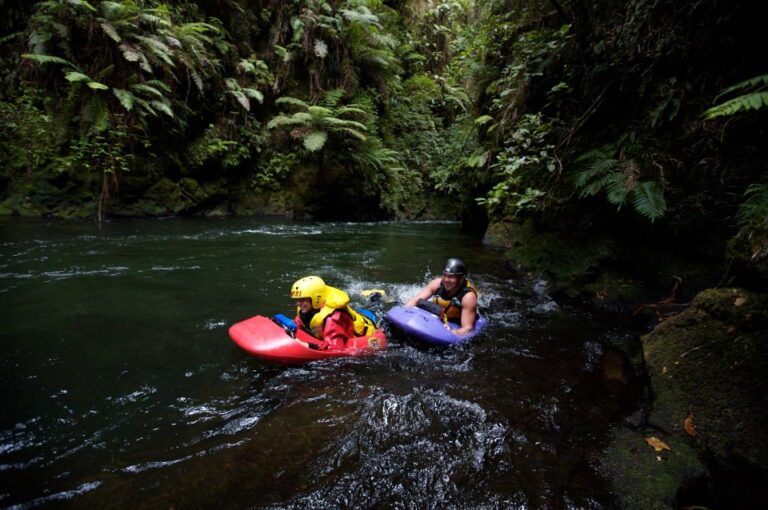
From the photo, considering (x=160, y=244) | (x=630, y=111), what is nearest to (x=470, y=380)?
(x=630, y=111)

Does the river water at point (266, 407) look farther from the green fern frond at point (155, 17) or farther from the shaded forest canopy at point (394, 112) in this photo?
the green fern frond at point (155, 17)

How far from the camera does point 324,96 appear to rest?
13461 millimetres

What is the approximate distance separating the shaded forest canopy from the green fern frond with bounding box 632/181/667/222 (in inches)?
1.1

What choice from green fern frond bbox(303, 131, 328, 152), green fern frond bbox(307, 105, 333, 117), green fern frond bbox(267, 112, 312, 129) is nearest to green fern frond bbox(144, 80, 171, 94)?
green fern frond bbox(267, 112, 312, 129)

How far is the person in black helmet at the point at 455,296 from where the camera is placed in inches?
178

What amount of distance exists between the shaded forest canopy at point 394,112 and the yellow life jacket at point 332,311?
3.17 meters

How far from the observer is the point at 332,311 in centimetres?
396

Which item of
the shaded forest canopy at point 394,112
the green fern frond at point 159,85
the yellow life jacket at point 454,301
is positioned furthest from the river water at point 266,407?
the green fern frond at point 159,85

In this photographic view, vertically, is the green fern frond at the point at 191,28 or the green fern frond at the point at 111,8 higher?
the green fern frond at the point at 191,28

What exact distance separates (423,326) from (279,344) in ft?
4.94

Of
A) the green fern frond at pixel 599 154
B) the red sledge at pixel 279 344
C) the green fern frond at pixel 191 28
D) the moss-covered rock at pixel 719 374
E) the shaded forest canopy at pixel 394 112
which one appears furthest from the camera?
the green fern frond at pixel 191 28

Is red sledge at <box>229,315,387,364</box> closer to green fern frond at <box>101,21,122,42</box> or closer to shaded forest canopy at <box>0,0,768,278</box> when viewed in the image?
shaded forest canopy at <box>0,0,768,278</box>

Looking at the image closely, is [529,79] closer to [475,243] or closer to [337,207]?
[475,243]

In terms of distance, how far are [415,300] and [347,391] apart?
1.93 metres
